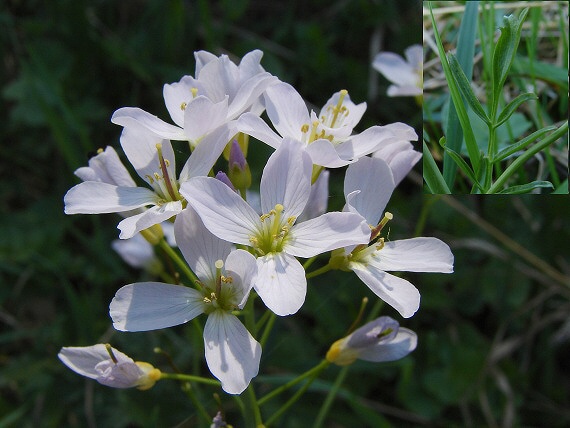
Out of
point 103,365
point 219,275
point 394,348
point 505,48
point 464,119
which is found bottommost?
point 394,348

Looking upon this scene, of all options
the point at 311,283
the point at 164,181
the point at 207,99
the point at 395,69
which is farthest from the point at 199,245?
the point at 395,69

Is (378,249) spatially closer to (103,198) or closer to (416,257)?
(416,257)

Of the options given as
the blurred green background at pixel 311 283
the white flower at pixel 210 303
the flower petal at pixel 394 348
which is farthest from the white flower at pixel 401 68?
Result: the white flower at pixel 210 303

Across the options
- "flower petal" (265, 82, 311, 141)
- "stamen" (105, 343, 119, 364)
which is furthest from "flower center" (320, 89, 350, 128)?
"stamen" (105, 343, 119, 364)

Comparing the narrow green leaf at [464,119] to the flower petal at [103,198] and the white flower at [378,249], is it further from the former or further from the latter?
the flower petal at [103,198]

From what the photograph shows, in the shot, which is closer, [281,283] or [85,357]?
[281,283]

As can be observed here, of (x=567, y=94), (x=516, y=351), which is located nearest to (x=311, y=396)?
(x=516, y=351)
